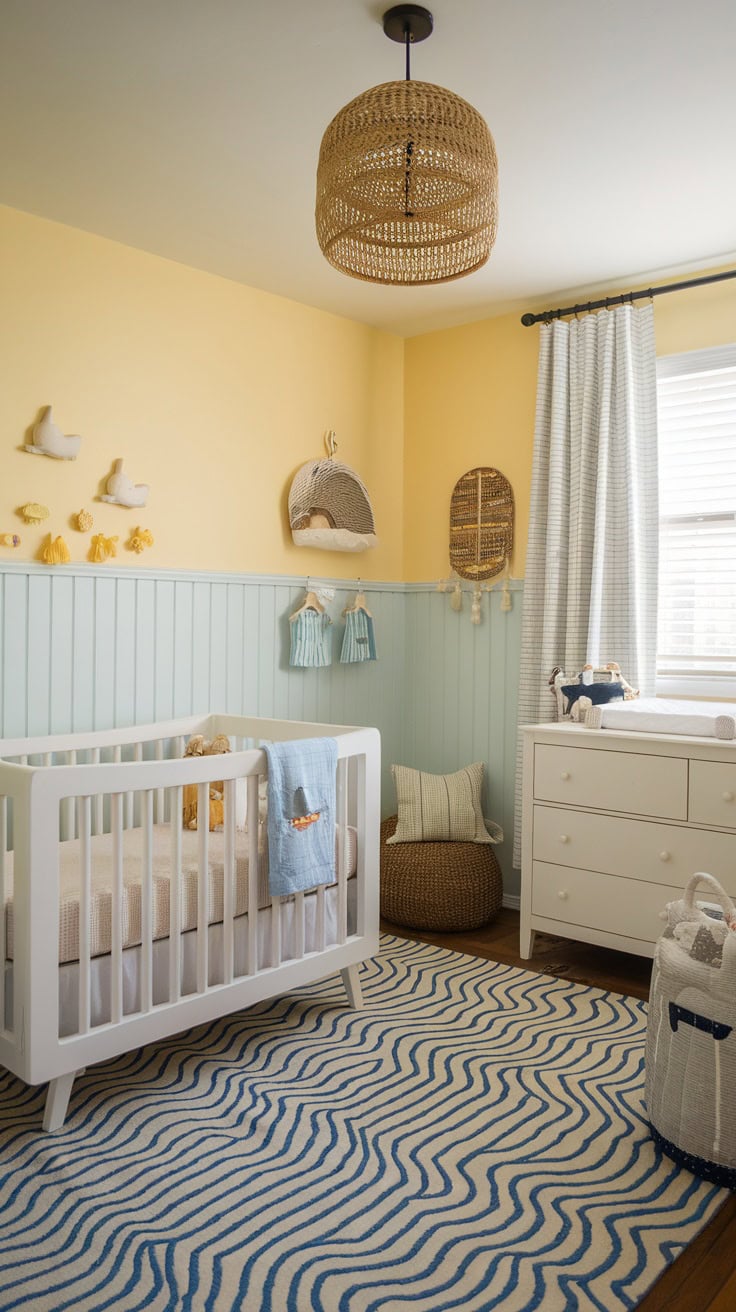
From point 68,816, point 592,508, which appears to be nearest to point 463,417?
point 592,508

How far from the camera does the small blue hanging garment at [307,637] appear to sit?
356 cm

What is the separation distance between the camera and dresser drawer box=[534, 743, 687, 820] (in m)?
2.73

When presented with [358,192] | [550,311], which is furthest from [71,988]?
[550,311]

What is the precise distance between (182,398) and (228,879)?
1734 millimetres

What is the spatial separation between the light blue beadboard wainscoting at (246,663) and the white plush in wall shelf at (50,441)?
0.33 m

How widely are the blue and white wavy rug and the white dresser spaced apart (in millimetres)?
351

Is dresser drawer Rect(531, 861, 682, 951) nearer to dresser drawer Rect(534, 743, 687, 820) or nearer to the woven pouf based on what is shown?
dresser drawer Rect(534, 743, 687, 820)

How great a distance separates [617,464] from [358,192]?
171cm

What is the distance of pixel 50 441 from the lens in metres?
2.79

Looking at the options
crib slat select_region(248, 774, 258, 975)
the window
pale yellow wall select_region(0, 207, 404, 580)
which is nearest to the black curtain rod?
the window

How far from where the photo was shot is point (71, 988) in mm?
1980

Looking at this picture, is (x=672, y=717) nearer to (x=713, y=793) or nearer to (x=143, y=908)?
(x=713, y=793)

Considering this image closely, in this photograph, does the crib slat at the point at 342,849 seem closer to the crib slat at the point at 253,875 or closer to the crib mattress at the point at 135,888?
the crib mattress at the point at 135,888

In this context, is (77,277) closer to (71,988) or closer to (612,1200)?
(71,988)
